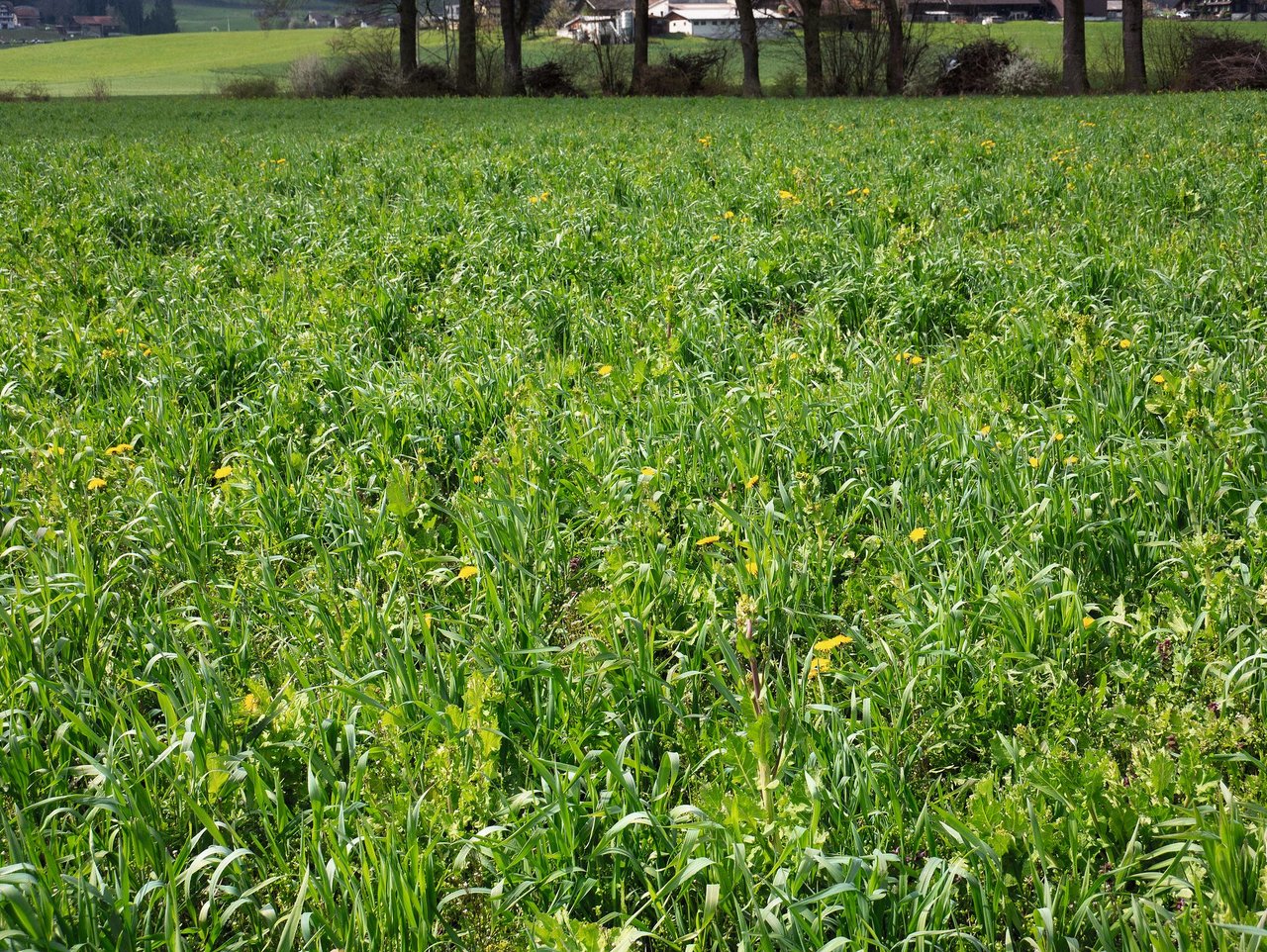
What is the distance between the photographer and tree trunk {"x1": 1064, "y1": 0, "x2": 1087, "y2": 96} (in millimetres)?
29234

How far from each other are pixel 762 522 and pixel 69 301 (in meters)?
4.74

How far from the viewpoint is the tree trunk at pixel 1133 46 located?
2894cm

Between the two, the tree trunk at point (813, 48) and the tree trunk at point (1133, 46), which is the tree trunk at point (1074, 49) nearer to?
the tree trunk at point (1133, 46)

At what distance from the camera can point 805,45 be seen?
3469 centimetres

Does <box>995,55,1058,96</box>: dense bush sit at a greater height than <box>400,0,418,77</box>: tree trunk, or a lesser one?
lesser

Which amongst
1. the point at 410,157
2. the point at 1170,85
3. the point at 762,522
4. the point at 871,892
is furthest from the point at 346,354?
the point at 1170,85

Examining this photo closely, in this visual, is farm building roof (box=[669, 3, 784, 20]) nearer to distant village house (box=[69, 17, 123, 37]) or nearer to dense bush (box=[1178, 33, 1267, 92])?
dense bush (box=[1178, 33, 1267, 92])

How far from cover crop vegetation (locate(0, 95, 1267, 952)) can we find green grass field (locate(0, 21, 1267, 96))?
1621 inches

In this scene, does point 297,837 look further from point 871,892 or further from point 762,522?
point 762,522

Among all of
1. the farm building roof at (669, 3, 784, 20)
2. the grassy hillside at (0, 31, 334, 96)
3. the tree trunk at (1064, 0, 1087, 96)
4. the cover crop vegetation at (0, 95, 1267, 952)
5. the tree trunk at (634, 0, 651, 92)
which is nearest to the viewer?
the cover crop vegetation at (0, 95, 1267, 952)

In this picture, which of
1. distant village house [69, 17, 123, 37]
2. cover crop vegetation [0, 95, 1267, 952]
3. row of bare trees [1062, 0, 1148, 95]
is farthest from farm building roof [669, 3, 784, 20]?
cover crop vegetation [0, 95, 1267, 952]

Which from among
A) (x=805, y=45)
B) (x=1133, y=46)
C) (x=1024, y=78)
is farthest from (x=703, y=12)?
(x=1133, y=46)

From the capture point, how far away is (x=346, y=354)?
4.98 m

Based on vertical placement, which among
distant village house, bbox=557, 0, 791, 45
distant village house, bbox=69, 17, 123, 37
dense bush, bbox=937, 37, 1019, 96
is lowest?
dense bush, bbox=937, 37, 1019, 96
